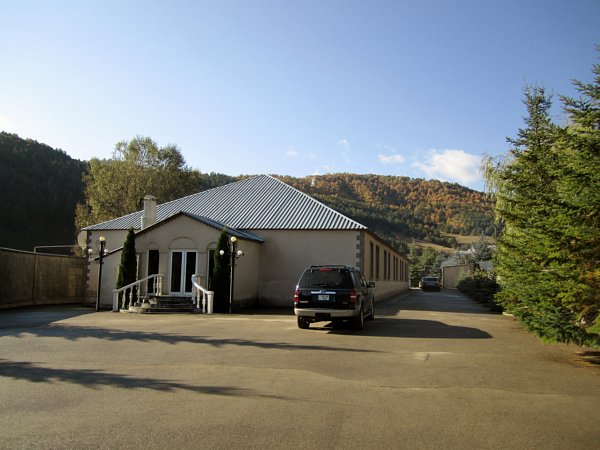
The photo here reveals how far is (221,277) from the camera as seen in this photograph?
21.7 metres

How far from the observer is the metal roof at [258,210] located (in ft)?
85.3

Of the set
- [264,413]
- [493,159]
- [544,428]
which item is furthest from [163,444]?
[493,159]

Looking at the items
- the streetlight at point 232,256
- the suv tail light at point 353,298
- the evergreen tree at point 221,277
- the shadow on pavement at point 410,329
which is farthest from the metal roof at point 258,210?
the suv tail light at point 353,298

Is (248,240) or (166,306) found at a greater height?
(248,240)

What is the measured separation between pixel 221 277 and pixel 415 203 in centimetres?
10158

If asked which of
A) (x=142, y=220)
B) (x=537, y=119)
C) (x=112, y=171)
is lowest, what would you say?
(x=142, y=220)

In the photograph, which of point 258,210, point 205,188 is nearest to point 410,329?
point 258,210

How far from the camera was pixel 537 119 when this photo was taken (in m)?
15.4

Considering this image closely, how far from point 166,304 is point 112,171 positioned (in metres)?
28.8

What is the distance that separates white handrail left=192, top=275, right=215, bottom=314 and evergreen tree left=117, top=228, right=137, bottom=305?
3.12 meters

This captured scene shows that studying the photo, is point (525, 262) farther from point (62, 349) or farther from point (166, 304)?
point (166, 304)

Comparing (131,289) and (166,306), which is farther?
(131,289)

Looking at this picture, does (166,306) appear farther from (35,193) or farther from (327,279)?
(35,193)

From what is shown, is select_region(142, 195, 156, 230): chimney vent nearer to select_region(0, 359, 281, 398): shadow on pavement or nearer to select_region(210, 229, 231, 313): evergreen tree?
select_region(210, 229, 231, 313): evergreen tree
